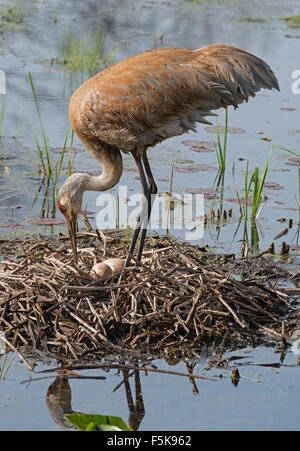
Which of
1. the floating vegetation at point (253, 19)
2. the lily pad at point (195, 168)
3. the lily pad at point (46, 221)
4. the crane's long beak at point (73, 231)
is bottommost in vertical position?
the lily pad at point (46, 221)

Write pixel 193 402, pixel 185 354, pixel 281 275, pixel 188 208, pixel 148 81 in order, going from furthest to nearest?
pixel 188 208, pixel 281 275, pixel 148 81, pixel 185 354, pixel 193 402

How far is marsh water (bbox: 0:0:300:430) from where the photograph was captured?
15.4 ft

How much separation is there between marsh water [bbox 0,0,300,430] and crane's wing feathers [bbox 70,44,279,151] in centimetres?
139

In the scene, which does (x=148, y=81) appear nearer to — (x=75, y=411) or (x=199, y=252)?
(x=199, y=252)

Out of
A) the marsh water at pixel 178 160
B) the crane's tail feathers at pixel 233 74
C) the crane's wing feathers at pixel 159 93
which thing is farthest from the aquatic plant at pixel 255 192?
the crane's wing feathers at pixel 159 93

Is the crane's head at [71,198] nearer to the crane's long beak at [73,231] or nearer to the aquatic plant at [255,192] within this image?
the crane's long beak at [73,231]

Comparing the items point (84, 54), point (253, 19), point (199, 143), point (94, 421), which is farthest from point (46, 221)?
point (253, 19)

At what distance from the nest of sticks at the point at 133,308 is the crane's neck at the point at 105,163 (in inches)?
26.3

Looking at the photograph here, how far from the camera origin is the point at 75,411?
14.9ft

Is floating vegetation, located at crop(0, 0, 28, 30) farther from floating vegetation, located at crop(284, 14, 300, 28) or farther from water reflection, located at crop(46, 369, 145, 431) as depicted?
water reflection, located at crop(46, 369, 145, 431)

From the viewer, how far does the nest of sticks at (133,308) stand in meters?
5.31

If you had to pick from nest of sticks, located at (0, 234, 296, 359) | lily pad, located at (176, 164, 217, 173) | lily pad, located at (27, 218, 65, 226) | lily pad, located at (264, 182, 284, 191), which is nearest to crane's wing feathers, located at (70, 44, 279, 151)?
nest of sticks, located at (0, 234, 296, 359)

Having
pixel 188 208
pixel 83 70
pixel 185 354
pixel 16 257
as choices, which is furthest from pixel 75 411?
pixel 83 70
